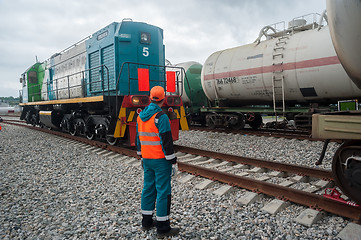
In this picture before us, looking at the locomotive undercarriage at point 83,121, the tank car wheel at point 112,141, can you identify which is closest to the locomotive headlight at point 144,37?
the locomotive undercarriage at point 83,121

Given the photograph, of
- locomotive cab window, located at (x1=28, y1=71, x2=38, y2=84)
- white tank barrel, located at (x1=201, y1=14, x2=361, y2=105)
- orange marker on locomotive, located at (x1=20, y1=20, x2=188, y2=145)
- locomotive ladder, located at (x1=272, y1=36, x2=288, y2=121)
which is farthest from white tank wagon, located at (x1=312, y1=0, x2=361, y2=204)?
locomotive cab window, located at (x1=28, y1=71, x2=38, y2=84)

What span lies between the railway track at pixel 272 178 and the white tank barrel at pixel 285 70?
3.89 meters

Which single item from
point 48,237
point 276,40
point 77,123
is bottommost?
point 48,237

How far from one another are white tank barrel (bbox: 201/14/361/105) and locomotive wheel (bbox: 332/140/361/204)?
4.96 meters

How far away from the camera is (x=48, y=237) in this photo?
2734 millimetres

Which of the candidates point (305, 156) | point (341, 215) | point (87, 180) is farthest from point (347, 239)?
point (87, 180)

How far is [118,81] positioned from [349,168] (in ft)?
16.8

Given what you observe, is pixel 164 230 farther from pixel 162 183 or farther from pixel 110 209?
pixel 110 209

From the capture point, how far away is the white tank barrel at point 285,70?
7078 millimetres

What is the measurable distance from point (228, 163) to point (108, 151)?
340 cm

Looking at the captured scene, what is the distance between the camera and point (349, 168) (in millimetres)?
2686

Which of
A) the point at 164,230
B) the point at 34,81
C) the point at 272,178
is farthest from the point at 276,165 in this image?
the point at 34,81

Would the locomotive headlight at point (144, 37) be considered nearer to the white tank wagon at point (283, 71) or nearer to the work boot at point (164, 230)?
the white tank wagon at point (283, 71)

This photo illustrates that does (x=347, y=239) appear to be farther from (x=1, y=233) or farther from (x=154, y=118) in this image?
(x=1, y=233)
